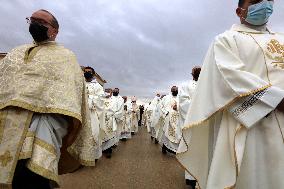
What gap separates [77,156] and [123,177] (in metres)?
3.93

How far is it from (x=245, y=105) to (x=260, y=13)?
0.88m

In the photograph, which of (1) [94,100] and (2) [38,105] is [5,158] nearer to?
(2) [38,105]

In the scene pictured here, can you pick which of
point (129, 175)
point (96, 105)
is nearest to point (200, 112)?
point (129, 175)

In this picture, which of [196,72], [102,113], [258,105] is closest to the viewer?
[258,105]

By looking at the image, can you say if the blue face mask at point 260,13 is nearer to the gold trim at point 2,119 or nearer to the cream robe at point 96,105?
the gold trim at point 2,119

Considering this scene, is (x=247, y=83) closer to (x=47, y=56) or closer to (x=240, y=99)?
(x=240, y=99)

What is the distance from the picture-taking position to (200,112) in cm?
296

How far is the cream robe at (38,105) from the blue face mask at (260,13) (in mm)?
1742

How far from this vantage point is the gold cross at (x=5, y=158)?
125 inches

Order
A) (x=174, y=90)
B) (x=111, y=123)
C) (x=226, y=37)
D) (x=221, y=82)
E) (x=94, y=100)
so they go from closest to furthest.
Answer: (x=221, y=82) < (x=226, y=37) < (x=94, y=100) < (x=111, y=123) < (x=174, y=90)

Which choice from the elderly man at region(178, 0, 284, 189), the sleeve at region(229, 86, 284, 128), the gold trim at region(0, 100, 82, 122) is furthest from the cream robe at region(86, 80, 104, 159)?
the sleeve at region(229, 86, 284, 128)

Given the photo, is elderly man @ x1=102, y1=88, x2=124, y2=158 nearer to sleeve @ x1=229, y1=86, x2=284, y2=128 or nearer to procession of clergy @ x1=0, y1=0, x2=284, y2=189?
procession of clergy @ x1=0, y1=0, x2=284, y2=189

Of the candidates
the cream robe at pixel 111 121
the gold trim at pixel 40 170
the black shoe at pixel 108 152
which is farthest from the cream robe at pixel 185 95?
the gold trim at pixel 40 170

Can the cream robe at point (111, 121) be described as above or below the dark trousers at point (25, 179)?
above
